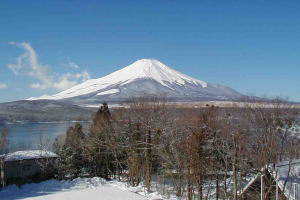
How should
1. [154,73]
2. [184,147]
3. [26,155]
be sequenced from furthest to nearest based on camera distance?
[154,73] < [26,155] < [184,147]

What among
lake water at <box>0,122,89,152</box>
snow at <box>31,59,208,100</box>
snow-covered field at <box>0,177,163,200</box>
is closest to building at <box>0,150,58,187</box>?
snow-covered field at <box>0,177,163,200</box>

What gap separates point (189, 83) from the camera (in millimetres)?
134250

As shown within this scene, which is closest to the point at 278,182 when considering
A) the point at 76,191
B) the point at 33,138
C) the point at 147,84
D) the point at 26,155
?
the point at 76,191

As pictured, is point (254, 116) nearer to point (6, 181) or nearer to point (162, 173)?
point (162, 173)

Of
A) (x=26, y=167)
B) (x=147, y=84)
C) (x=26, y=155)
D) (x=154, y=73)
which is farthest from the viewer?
(x=154, y=73)

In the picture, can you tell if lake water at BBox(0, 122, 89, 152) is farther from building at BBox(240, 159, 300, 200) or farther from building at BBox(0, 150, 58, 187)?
building at BBox(240, 159, 300, 200)

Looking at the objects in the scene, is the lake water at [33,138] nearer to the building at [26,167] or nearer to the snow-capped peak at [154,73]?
the building at [26,167]

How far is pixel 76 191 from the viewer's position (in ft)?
46.9

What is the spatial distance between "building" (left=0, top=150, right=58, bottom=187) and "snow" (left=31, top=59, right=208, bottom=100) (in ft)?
340

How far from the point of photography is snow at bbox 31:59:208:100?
13662cm

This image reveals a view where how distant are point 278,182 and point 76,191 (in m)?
7.21

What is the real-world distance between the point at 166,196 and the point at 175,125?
13.2 ft

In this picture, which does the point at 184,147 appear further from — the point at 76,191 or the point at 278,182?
the point at 278,182

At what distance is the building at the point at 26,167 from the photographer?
1681 cm
